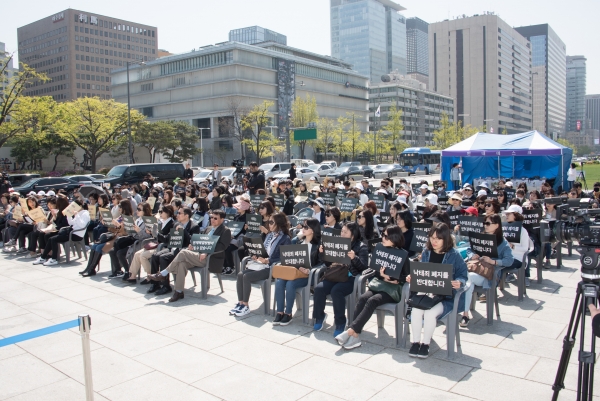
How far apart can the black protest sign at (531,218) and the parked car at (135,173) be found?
2511cm

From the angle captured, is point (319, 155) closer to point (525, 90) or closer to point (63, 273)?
point (63, 273)

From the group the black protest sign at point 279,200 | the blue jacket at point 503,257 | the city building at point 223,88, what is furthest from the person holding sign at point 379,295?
the city building at point 223,88

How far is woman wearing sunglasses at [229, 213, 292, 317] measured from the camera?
24.8 ft

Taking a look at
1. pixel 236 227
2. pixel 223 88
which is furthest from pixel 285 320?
pixel 223 88

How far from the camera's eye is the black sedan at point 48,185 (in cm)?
2891

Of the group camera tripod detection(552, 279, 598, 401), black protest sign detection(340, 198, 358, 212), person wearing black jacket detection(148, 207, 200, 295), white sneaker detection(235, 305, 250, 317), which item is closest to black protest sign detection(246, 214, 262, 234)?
person wearing black jacket detection(148, 207, 200, 295)

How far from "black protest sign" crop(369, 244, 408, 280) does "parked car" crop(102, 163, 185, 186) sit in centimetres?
2641

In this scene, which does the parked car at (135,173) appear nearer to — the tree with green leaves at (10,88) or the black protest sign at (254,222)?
the tree with green leaves at (10,88)

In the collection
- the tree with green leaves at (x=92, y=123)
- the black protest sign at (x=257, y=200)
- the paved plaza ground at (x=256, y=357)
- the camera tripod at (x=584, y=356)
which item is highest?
the tree with green leaves at (x=92, y=123)

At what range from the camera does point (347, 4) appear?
197625mm

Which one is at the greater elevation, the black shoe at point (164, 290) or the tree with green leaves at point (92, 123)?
the tree with green leaves at point (92, 123)

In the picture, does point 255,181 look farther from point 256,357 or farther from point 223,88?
point 223,88

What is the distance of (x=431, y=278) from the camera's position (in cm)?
580

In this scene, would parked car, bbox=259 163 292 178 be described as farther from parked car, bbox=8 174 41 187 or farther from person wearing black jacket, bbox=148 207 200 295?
person wearing black jacket, bbox=148 207 200 295
